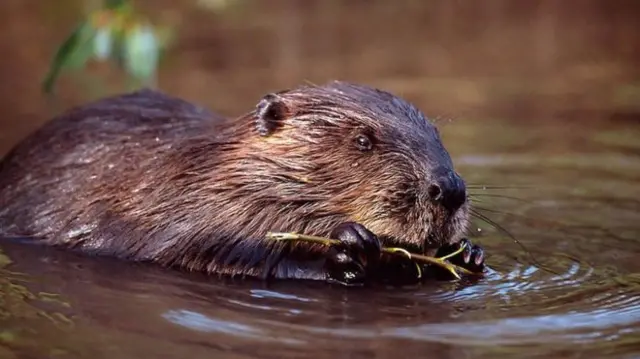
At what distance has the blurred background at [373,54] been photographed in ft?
23.1

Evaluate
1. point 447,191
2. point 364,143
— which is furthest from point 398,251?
point 364,143

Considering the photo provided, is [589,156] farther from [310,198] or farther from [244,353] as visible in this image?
[244,353]

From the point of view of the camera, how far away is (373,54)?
9180 millimetres

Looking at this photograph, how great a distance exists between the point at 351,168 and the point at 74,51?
1653 mm

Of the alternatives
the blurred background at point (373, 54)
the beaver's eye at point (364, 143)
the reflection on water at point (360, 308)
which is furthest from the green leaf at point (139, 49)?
the beaver's eye at point (364, 143)

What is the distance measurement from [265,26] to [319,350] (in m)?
8.09

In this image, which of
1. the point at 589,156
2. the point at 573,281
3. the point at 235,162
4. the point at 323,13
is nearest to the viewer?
the point at 573,281

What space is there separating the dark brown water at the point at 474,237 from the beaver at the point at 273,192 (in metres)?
0.10

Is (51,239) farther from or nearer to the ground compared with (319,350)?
farther from the ground

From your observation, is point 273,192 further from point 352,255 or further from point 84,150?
point 84,150

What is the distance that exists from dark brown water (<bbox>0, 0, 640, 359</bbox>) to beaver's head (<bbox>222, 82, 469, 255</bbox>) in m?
0.20

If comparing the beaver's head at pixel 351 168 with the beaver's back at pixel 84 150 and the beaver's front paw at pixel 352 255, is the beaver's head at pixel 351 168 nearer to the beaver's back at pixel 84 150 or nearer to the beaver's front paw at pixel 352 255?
the beaver's front paw at pixel 352 255

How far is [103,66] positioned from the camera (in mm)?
8656

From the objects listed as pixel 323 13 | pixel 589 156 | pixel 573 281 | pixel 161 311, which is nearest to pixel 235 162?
pixel 161 311
